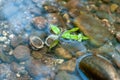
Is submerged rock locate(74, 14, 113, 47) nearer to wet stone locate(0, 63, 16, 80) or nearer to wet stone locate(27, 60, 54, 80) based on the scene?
wet stone locate(27, 60, 54, 80)

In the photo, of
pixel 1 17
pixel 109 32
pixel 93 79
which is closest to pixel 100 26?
pixel 109 32

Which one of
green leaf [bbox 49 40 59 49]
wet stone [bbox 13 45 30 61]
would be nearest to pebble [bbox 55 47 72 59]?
green leaf [bbox 49 40 59 49]

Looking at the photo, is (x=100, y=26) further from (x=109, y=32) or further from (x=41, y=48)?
(x=41, y=48)

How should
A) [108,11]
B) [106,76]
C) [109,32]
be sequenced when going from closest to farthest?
A: [106,76]
[109,32]
[108,11]

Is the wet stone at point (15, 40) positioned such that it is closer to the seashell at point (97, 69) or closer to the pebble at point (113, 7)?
the seashell at point (97, 69)

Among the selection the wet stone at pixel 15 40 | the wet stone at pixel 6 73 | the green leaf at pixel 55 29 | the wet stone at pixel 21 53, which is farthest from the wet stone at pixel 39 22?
the wet stone at pixel 6 73

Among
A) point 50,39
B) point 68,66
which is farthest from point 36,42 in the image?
point 68,66
